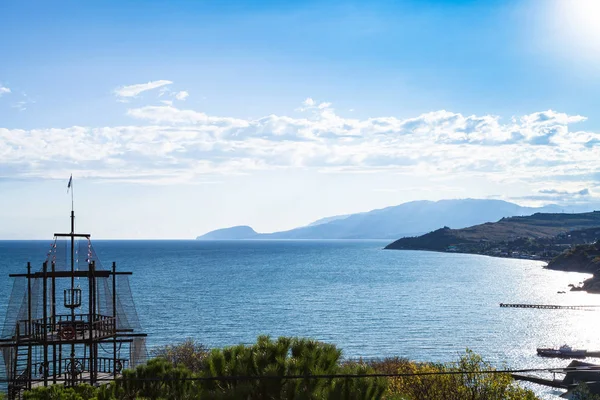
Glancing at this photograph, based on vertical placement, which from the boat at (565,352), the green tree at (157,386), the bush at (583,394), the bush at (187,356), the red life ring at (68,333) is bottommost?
the boat at (565,352)

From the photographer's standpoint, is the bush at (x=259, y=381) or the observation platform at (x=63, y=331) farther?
the observation platform at (x=63, y=331)

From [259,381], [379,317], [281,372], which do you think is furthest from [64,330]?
[379,317]

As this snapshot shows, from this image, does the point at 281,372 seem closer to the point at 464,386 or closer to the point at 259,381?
the point at 259,381

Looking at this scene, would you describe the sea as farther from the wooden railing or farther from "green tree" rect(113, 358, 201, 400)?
"green tree" rect(113, 358, 201, 400)

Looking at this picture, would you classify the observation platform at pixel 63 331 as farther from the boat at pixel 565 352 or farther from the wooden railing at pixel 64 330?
the boat at pixel 565 352

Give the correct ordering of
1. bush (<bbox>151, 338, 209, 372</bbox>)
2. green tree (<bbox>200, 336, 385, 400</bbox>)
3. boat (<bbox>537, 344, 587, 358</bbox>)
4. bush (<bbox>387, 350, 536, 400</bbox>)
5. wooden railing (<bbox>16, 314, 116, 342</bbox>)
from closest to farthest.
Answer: green tree (<bbox>200, 336, 385, 400</bbox>)
wooden railing (<bbox>16, 314, 116, 342</bbox>)
bush (<bbox>387, 350, 536, 400</bbox>)
bush (<bbox>151, 338, 209, 372</bbox>)
boat (<bbox>537, 344, 587, 358</bbox>)

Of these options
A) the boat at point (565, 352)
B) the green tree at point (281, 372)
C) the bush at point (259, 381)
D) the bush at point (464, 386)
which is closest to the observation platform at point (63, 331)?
the bush at point (259, 381)

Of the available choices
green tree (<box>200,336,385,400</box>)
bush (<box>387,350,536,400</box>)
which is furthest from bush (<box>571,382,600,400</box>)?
green tree (<box>200,336,385,400</box>)

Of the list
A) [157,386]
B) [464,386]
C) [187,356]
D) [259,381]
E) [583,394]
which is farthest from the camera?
[187,356]

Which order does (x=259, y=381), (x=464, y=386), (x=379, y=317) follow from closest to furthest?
1. (x=259, y=381)
2. (x=464, y=386)
3. (x=379, y=317)

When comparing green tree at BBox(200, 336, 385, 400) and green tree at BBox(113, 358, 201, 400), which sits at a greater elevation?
green tree at BBox(200, 336, 385, 400)

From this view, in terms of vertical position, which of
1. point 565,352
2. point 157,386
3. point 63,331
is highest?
point 63,331

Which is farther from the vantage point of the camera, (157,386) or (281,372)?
(157,386)

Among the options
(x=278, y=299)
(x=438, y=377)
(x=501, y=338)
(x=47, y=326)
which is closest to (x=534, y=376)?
(x=501, y=338)
